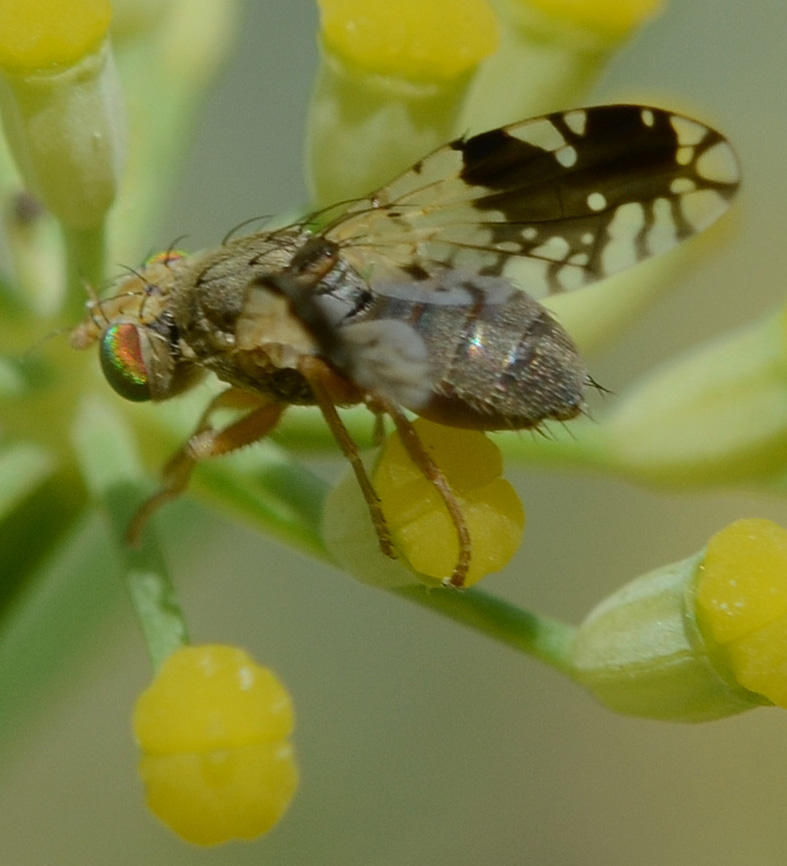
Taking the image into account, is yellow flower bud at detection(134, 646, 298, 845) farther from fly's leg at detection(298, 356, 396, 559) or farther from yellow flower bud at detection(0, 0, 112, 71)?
yellow flower bud at detection(0, 0, 112, 71)

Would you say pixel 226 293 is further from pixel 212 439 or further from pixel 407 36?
pixel 407 36

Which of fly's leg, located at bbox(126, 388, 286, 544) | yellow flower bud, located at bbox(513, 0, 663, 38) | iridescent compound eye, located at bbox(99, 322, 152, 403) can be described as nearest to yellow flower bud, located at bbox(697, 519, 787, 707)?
fly's leg, located at bbox(126, 388, 286, 544)

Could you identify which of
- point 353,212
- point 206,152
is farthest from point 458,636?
point 353,212

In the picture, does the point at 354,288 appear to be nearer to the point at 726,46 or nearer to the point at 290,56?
the point at 290,56

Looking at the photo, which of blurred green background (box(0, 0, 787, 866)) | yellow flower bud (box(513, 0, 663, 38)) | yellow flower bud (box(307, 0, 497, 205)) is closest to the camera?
yellow flower bud (box(307, 0, 497, 205))

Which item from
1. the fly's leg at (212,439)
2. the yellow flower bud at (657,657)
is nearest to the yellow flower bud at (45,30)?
the fly's leg at (212,439)

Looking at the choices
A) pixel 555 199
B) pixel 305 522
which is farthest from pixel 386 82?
pixel 305 522

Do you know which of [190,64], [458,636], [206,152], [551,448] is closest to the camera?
[551,448]
